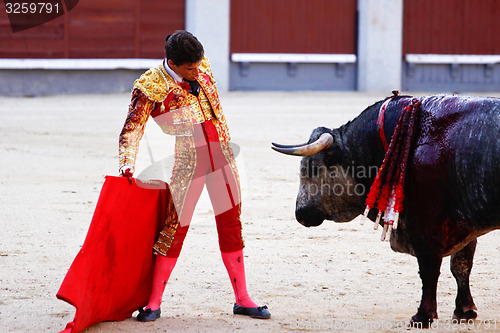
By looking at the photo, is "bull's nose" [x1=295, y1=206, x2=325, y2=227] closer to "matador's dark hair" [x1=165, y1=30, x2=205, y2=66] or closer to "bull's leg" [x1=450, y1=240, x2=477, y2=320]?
"bull's leg" [x1=450, y1=240, x2=477, y2=320]

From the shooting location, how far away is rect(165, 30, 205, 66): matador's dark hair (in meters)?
2.83

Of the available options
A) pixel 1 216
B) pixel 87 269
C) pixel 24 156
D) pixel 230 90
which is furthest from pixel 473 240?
pixel 230 90

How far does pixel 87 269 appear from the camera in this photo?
Answer: 2.88 metres

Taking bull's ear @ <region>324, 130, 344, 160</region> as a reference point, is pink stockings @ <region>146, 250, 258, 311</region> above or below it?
below

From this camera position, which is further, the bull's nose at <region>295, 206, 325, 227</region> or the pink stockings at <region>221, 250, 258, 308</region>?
the bull's nose at <region>295, 206, 325, 227</region>

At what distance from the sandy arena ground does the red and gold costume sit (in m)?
0.36

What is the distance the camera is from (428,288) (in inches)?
116

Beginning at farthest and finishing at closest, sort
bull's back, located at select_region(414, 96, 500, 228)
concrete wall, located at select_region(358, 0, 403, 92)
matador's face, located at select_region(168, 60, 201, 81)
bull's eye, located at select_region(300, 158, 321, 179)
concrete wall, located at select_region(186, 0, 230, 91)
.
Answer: concrete wall, located at select_region(358, 0, 403, 92)
concrete wall, located at select_region(186, 0, 230, 91)
bull's eye, located at select_region(300, 158, 321, 179)
matador's face, located at select_region(168, 60, 201, 81)
bull's back, located at select_region(414, 96, 500, 228)

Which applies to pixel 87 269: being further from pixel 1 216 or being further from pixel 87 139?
pixel 87 139

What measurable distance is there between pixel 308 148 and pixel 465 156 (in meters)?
0.62

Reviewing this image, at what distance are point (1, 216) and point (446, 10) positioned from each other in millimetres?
9842

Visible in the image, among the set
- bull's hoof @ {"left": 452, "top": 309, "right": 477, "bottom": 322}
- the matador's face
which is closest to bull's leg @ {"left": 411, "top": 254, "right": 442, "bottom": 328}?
bull's hoof @ {"left": 452, "top": 309, "right": 477, "bottom": 322}

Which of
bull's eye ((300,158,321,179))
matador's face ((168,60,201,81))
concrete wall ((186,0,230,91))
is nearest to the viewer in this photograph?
matador's face ((168,60,201,81))

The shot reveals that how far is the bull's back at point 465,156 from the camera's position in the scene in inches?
109
